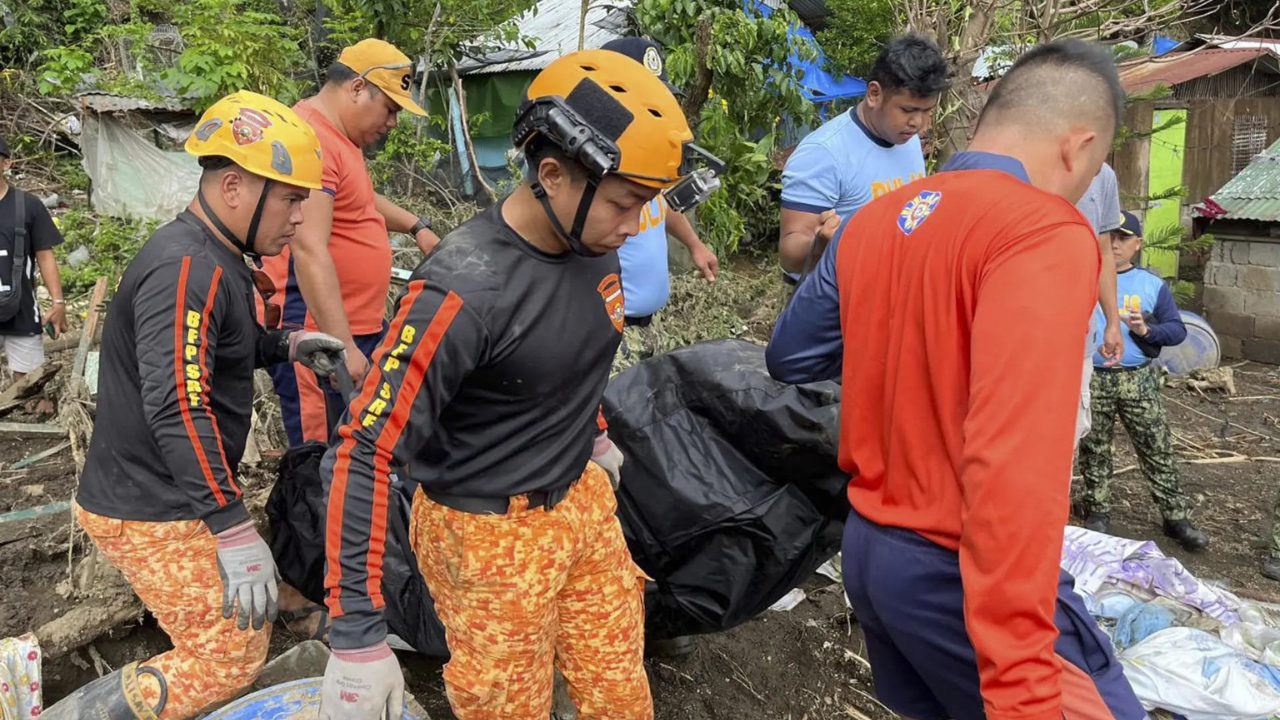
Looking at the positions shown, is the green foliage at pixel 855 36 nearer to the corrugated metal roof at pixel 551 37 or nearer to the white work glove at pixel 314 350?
the corrugated metal roof at pixel 551 37

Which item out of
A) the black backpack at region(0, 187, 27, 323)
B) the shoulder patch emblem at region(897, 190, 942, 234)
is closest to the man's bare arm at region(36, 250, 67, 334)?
the black backpack at region(0, 187, 27, 323)

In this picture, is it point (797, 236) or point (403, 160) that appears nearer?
point (797, 236)

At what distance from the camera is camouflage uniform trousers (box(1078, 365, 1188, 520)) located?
482 centimetres

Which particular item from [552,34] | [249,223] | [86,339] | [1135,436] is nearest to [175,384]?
[249,223]

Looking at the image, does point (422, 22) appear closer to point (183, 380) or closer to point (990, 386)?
point (183, 380)

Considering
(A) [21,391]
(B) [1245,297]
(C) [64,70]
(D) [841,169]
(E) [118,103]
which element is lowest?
(B) [1245,297]

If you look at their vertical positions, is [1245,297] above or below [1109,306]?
below

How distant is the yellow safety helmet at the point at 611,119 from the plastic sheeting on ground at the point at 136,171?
8.81m

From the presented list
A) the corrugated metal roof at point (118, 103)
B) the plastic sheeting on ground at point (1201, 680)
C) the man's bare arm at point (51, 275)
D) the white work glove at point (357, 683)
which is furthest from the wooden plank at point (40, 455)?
the plastic sheeting on ground at point (1201, 680)

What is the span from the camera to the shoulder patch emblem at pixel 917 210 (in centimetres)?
176

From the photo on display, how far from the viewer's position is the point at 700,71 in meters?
7.61

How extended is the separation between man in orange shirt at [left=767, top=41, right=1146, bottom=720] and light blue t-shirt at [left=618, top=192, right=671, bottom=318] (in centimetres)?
154

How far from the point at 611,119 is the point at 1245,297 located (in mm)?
9599

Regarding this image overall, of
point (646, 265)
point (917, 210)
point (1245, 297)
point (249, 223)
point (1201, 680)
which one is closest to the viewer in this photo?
point (917, 210)
